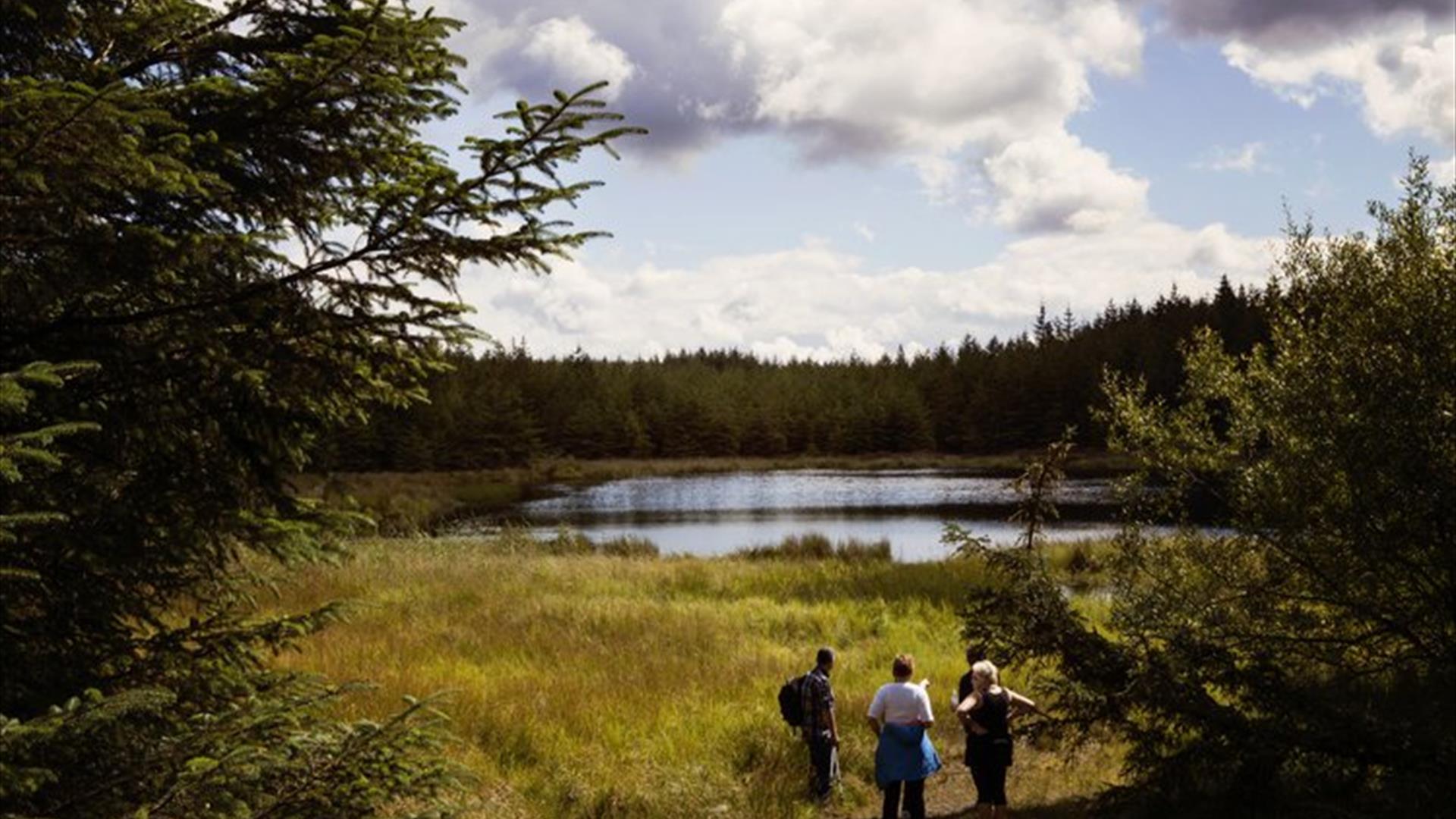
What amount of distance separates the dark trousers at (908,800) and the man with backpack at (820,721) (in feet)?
2.55

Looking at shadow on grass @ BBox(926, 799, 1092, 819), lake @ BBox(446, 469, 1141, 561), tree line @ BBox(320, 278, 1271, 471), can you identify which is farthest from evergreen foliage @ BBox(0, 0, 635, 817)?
tree line @ BBox(320, 278, 1271, 471)

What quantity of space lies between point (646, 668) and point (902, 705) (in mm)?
5463

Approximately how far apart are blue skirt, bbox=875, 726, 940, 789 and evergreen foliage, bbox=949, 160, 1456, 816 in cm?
159

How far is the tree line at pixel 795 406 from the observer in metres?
86.3

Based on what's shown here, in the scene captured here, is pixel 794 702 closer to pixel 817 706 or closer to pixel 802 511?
pixel 817 706

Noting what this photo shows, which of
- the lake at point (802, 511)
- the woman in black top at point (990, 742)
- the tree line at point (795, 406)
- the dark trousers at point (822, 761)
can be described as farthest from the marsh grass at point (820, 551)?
the tree line at point (795, 406)

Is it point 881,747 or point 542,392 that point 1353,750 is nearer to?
point 881,747

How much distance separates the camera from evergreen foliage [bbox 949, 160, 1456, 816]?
28.1ft

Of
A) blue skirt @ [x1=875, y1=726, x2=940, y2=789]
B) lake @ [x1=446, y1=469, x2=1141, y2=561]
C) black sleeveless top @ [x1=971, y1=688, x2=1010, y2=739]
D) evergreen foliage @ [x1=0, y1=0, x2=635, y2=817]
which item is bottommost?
lake @ [x1=446, y1=469, x2=1141, y2=561]

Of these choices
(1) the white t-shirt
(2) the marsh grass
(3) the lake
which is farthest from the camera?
(3) the lake

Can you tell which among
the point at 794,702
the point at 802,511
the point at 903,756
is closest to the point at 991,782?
the point at 903,756

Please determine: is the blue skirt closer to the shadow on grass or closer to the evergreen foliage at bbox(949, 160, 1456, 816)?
the shadow on grass

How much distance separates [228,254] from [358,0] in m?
2.23

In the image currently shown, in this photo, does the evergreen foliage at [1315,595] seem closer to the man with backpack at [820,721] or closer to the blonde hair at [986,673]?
the blonde hair at [986,673]
